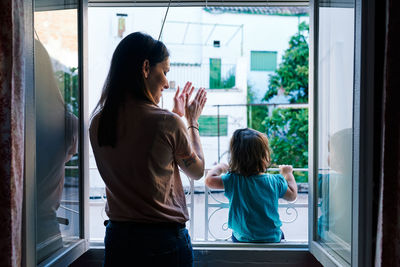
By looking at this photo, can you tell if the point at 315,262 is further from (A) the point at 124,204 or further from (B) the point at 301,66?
(B) the point at 301,66

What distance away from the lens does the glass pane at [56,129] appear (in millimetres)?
1211

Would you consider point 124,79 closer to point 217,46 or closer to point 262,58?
point 217,46

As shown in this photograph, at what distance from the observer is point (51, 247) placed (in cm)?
129

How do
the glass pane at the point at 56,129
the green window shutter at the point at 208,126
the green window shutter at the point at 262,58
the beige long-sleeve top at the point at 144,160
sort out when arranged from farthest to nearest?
the green window shutter at the point at 262,58 < the green window shutter at the point at 208,126 < the glass pane at the point at 56,129 < the beige long-sleeve top at the point at 144,160

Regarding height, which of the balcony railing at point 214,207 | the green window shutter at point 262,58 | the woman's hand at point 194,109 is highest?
the green window shutter at point 262,58

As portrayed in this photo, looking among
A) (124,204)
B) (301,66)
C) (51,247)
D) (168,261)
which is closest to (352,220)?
(168,261)

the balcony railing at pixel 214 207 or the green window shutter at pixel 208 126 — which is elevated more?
the green window shutter at pixel 208 126

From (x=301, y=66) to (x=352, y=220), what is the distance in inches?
243

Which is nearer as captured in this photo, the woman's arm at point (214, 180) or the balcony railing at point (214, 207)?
the woman's arm at point (214, 180)

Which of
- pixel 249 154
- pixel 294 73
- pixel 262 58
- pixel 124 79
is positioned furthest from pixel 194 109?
pixel 262 58

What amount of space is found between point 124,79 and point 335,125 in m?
0.81

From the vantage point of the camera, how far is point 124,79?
111 cm

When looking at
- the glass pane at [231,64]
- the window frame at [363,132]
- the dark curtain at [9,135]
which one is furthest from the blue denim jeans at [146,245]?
the glass pane at [231,64]

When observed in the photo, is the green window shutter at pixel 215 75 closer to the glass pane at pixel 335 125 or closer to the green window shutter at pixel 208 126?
the green window shutter at pixel 208 126
